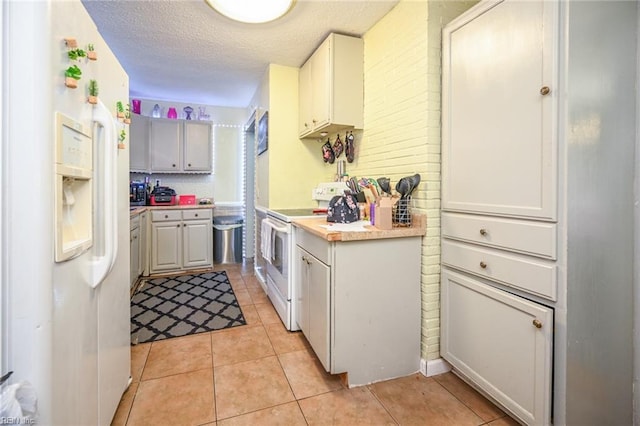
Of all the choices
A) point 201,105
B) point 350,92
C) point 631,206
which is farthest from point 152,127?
point 631,206

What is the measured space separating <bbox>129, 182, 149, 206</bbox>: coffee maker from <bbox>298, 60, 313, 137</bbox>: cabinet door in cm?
234

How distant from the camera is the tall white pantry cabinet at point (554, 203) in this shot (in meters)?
1.21

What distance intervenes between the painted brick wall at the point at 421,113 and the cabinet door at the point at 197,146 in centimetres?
302

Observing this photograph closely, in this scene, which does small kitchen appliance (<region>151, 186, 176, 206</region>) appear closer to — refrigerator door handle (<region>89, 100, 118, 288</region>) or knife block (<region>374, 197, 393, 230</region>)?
refrigerator door handle (<region>89, 100, 118, 288</region>)

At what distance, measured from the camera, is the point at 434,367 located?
1.85 m

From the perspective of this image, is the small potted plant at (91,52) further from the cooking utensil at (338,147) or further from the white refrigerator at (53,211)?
the cooking utensil at (338,147)

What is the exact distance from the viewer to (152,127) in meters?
4.16

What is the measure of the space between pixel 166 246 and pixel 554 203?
3988 mm

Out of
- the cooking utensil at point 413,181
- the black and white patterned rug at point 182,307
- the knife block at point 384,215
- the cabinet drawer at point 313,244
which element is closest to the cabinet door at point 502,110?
the cooking utensil at point 413,181

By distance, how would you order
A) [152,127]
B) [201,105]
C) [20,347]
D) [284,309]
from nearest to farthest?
[20,347] → [284,309] → [152,127] → [201,105]

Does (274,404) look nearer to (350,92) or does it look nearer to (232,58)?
(350,92)

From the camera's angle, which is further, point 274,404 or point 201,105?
point 201,105

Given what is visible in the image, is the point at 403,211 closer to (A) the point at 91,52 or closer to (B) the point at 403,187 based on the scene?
(B) the point at 403,187

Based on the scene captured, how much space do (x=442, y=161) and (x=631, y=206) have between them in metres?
Result: 0.83
